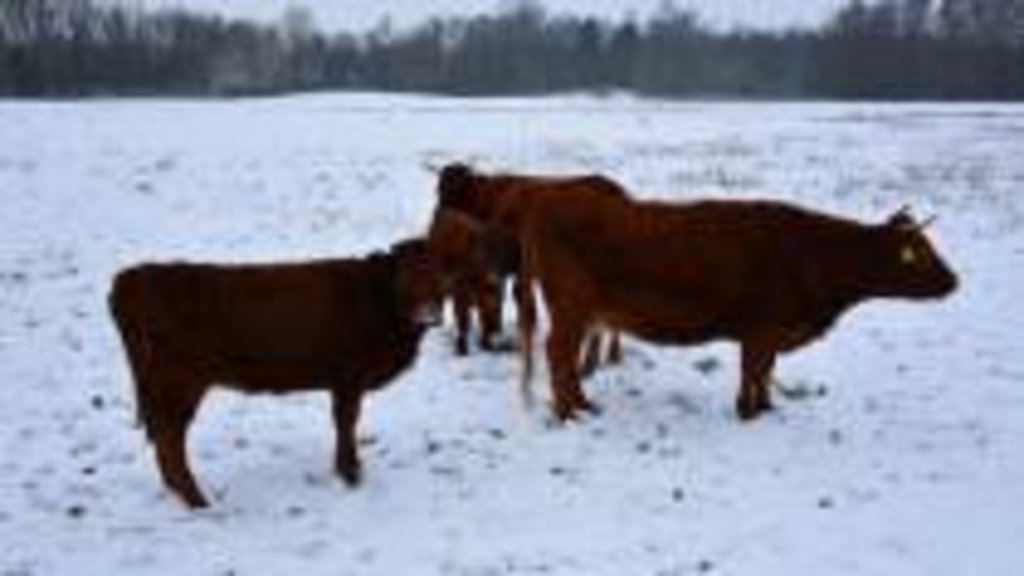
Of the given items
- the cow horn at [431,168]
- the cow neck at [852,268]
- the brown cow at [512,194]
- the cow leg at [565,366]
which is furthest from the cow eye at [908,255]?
the cow horn at [431,168]

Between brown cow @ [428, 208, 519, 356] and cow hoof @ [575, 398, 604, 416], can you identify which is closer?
brown cow @ [428, 208, 519, 356]

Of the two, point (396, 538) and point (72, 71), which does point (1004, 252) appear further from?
point (72, 71)

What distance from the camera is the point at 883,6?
138m

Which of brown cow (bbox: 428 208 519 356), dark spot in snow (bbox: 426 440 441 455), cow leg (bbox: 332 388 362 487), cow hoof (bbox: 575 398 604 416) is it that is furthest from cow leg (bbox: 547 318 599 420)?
cow leg (bbox: 332 388 362 487)

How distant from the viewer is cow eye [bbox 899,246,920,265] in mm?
10289

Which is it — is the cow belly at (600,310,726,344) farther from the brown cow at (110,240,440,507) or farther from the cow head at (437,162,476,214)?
the cow head at (437,162,476,214)

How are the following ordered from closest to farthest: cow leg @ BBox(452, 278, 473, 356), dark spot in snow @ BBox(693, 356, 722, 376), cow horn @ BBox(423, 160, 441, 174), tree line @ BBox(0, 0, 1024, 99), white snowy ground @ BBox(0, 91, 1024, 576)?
white snowy ground @ BBox(0, 91, 1024, 576), dark spot in snow @ BBox(693, 356, 722, 376), cow leg @ BBox(452, 278, 473, 356), cow horn @ BBox(423, 160, 441, 174), tree line @ BBox(0, 0, 1024, 99)

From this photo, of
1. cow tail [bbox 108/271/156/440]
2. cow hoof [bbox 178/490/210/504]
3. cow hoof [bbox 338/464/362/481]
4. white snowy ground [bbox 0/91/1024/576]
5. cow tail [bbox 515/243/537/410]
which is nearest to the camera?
white snowy ground [bbox 0/91/1024/576]

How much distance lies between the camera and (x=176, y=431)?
8.55 metres

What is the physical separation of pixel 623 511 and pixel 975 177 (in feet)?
65.6

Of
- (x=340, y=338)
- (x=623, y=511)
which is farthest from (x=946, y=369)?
(x=340, y=338)

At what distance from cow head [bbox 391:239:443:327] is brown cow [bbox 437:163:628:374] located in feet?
6.18

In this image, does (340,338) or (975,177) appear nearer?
(340,338)

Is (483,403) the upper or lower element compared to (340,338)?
lower
